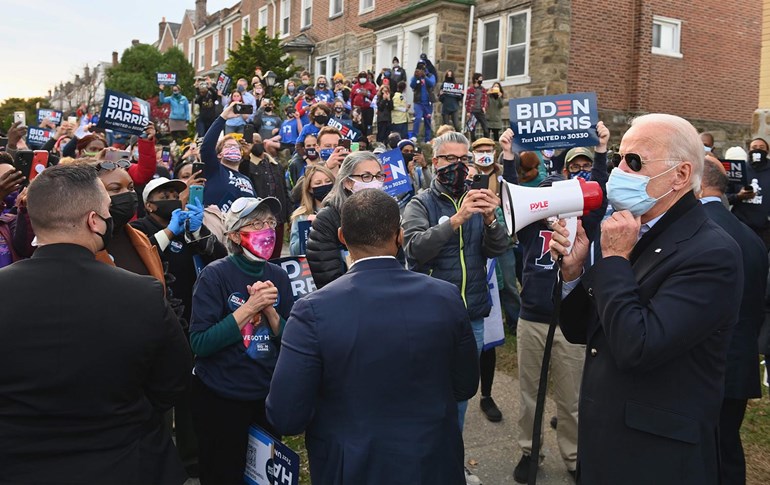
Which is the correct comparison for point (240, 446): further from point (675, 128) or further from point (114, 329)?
point (675, 128)

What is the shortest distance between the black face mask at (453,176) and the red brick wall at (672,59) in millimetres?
13888

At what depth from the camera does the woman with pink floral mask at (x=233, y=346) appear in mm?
3432

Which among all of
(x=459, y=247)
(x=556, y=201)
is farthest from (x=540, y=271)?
(x=556, y=201)

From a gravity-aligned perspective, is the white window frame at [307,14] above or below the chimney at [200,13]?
below

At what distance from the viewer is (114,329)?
227 centimetres

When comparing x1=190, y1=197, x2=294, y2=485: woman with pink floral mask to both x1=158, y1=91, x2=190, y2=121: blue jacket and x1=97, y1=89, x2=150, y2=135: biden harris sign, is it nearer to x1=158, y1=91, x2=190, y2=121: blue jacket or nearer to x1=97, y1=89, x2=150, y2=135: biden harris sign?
x1=97, y1=89, x2=150, y2=135: biden harris sign

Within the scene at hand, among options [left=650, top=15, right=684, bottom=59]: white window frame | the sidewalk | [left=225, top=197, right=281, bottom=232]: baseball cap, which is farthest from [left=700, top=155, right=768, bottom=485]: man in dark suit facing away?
[left=650, top=15, right=684, bottom=59]: white window frame

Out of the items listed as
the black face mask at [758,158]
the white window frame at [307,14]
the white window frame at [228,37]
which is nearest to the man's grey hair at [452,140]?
the black face mask at [758,158]

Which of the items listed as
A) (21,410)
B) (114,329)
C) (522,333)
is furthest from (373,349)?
(522,333)

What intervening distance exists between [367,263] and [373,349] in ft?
1.17

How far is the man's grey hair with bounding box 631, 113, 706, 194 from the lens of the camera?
7.99 ft

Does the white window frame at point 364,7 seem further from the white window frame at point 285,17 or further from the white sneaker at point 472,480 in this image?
the white sneaker at point 472,480

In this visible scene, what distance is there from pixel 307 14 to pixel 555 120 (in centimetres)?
2930

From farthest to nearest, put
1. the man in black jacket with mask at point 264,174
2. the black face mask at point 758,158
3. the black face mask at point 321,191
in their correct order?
the black face mask at point 758,158 → the man in black jacket with mask at point 264,174 → the black face mask at point 321,191
